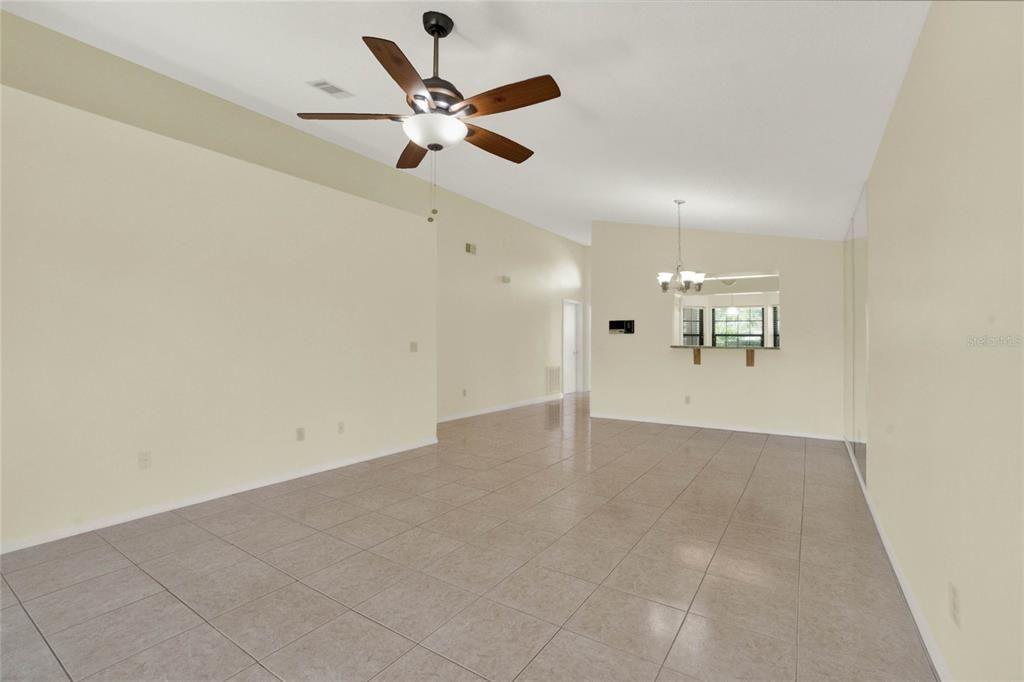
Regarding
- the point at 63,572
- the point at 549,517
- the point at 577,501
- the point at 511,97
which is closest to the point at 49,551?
the point at 63,572

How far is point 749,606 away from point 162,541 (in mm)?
3612

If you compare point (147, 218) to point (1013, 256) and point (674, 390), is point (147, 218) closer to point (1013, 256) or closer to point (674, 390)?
point (1013, 256)

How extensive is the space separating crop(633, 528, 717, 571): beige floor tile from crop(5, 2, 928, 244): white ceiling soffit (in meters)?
2.81

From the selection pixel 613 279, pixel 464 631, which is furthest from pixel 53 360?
pixel 613 279

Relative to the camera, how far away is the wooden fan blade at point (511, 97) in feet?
7.59

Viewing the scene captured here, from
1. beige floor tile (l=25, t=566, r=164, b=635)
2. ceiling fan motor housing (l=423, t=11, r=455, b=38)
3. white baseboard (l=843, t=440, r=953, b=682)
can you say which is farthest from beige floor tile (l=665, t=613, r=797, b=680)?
ceiling fan motor housing (l=423, t=11, r=455, b=38)

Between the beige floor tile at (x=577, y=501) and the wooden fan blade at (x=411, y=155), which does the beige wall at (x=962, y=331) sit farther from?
the wooden fan blade at (x=411, y=155)

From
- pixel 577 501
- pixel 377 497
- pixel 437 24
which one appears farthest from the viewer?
pixel 377 497

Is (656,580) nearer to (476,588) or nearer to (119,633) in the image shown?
(476,588)

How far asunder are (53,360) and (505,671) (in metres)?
3.50

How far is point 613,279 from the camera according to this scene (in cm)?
784

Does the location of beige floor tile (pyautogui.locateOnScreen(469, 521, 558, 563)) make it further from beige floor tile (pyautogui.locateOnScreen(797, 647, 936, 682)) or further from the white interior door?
the white interior door

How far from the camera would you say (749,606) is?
242 centimetres

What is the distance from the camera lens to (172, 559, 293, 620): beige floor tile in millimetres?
2424
